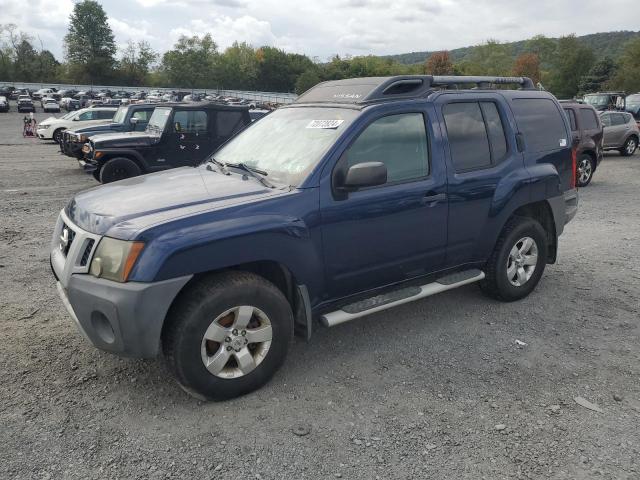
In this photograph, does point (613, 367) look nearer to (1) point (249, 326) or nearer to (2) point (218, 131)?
(1) point (249, 326)

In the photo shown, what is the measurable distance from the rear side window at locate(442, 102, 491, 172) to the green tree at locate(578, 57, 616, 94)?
234 ft

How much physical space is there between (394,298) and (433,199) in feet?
2.66

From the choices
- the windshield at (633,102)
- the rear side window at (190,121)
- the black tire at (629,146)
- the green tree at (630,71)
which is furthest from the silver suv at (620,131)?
the green tree at (630,71)

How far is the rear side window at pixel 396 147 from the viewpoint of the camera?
3.62 metres

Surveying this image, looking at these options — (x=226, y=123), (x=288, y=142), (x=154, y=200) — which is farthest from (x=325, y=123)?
(x=226, y=123)

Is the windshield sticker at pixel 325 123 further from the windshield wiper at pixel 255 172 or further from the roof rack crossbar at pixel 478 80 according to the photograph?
the roof rack crossbar at pixel 478 80

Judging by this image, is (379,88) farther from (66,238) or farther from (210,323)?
(66,238)

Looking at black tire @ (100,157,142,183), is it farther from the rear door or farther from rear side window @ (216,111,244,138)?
the rear door

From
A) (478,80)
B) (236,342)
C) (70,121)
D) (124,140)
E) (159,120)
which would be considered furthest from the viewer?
(70,121)

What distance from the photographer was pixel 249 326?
10.5 feet

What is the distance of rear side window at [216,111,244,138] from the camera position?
10828 mm

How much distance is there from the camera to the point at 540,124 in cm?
487

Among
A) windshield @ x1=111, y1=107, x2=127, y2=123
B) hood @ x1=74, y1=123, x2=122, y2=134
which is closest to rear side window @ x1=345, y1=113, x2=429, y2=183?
hood @ x1=74, y1=123, x2=122, y2=134

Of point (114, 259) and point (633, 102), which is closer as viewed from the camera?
point (114, 259)
